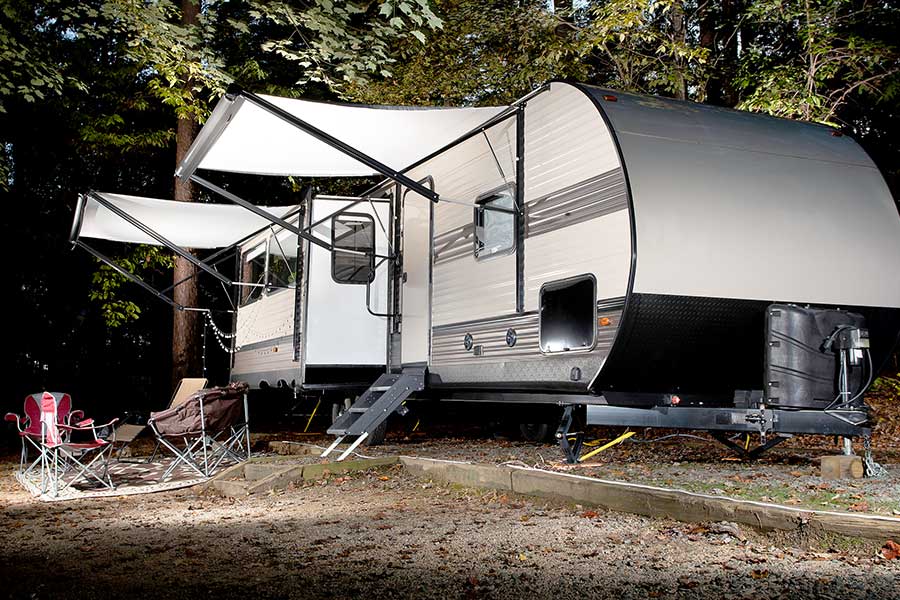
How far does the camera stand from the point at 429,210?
8641 mm

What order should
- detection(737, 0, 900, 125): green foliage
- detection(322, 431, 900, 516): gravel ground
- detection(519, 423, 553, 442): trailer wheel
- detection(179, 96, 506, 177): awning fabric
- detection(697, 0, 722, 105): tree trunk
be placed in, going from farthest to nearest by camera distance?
detection(697, 0, 722, 105): tree trunk < detection(737, 0, 900, 125): green foliage < detection(519, 423, 553, 442): trailer wheel < detection(179, 96, 506, 177): awning fabric < detection(322, 431, 900, 516): gravel ground

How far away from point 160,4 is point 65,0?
13.7ft

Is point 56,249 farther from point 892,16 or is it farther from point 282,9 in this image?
point 892,16

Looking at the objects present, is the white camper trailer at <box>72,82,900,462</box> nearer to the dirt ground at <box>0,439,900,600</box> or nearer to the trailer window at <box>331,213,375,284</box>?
the dirt ground at <box>0,439,900,600</box>

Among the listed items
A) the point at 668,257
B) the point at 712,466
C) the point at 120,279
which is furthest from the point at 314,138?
the point at 120,279

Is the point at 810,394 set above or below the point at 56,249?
below

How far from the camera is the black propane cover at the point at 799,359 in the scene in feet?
20.1

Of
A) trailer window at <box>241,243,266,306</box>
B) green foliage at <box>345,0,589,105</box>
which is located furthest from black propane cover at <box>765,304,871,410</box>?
green foliage at <box>345,0,589,105</box>

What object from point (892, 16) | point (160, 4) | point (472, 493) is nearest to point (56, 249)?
point (160, 4)

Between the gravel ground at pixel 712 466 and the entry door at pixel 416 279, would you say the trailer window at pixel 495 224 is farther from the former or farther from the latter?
the gravel ground at pixel 712 466

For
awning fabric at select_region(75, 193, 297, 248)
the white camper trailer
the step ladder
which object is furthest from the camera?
awning fabric at select_region(75, 193, 297, 248)

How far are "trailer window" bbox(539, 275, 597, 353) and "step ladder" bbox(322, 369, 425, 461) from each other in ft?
6.42

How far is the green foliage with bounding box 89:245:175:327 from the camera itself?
15086mm

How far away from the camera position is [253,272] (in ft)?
40.4
